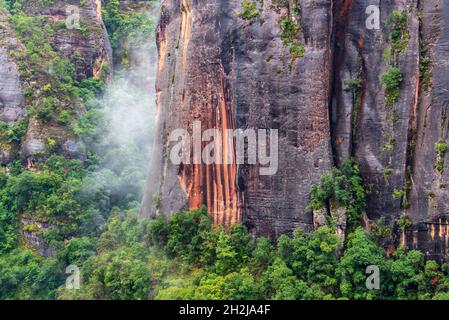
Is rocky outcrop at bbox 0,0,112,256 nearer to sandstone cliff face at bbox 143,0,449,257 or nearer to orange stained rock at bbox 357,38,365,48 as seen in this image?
sandstone cliff face at bbox 143,0,449,257

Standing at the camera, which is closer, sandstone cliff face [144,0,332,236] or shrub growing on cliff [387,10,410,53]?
shrub growing on cliff [387,10,410,53]

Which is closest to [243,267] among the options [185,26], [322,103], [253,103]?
[253,103]

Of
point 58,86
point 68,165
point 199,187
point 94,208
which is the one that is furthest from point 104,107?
point 199,187

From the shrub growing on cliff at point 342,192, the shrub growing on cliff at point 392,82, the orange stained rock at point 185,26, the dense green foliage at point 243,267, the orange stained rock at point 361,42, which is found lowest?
the dense green foliage at point 243,267

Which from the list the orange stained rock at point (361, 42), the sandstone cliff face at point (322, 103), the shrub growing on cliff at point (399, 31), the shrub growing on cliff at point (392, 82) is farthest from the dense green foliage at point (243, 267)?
the orange stained rock at point (361, 42)

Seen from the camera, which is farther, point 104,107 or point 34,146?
point 104,107

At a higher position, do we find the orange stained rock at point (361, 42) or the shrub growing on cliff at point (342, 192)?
the orange stained rock at point (361, 42)

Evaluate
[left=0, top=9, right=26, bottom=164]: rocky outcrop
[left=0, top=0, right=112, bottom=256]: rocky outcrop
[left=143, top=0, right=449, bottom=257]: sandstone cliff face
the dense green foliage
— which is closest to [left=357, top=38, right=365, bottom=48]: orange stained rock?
[left=143, top=0, right=449, bottom=257]: sandstone cliff face

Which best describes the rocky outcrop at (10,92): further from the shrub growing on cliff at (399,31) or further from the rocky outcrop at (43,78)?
the shrub growing on cliff at (399,31)
